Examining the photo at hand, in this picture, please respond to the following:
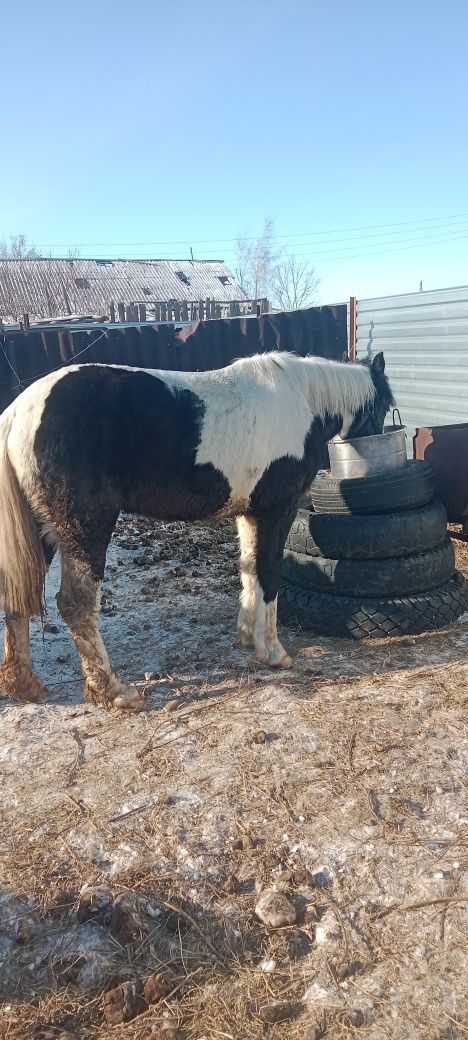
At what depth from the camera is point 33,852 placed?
2.67 metres

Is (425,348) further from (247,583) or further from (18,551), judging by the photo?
(18,551)

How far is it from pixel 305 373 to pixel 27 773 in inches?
127

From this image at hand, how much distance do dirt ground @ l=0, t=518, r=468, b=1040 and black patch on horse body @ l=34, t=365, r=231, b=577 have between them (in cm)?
121

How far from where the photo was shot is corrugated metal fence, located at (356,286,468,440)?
7.62 meters

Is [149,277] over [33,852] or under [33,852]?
over

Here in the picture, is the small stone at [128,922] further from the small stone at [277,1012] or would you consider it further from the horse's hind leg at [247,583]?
the horse's hind leg at [247,583]

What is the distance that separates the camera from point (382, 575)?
4762 mm

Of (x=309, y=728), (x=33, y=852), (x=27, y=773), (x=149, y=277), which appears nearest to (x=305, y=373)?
(x=309, y=728)

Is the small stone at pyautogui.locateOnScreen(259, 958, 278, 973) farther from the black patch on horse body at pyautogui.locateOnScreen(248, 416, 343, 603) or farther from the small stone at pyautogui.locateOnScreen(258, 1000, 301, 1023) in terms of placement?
the black patch on horse body at pyautogui.locateOnScreen(248, 416, 343, 603)

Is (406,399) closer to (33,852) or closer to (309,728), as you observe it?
(309,728)

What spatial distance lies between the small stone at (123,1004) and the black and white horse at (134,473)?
1927 millimetres

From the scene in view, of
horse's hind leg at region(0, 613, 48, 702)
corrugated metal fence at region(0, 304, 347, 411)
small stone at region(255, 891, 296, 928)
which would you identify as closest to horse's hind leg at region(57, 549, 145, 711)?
horse's hind leg at region(0, 613, 48, 702)

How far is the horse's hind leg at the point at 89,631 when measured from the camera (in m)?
3.92

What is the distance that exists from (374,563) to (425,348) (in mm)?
4445
